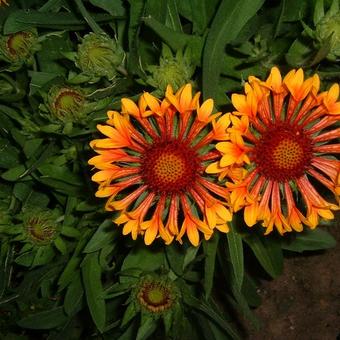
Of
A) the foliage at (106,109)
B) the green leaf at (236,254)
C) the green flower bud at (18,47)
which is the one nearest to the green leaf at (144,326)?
the foliage at (106,109)

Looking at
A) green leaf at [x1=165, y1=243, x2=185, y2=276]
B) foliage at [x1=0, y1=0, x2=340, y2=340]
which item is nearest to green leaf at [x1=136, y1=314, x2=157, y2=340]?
foliage at [x1=0, y1=0, x2=340, y2=340]

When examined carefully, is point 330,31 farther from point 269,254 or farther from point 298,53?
point 269,254

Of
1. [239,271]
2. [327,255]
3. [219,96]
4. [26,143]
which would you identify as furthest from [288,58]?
[327,255]

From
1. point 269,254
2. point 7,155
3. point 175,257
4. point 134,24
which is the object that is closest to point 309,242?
point 269,254

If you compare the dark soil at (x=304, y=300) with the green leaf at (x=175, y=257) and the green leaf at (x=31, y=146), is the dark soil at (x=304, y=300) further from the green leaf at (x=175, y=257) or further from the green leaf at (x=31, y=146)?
the green leaf at (x=31, y=146)

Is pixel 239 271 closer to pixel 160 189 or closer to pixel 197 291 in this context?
pixel 160 189

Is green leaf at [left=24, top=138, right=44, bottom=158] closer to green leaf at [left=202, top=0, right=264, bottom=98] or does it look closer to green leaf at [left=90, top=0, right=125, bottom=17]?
green leaf at [left=90, top=0, right=125, bottom=17]
